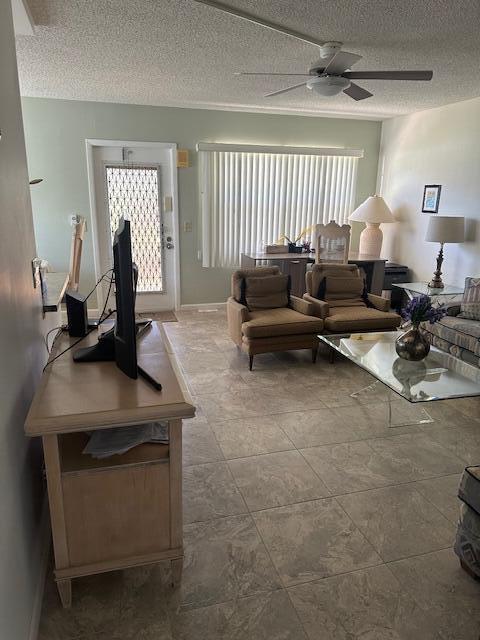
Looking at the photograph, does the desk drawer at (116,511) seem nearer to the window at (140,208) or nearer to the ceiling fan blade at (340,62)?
the ceiling fan blade at (340,62)

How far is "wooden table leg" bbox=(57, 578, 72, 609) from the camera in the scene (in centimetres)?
161

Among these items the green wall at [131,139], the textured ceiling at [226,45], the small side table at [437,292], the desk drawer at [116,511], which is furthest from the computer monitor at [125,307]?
the green wall at [131,139]

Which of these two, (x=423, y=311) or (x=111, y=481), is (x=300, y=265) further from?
(x=111, y=481)

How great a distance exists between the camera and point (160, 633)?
1566 millimetres

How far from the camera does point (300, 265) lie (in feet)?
18.4

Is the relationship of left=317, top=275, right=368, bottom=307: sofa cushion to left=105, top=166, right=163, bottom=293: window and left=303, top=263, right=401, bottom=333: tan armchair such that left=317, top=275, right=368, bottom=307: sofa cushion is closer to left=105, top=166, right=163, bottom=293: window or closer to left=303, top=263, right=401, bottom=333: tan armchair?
left=303, top=263, right=401, bottom=333: tan armchair

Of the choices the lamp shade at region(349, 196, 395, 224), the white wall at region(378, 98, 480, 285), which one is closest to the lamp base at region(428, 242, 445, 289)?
the white wall at region(378, 98, 480, 285)

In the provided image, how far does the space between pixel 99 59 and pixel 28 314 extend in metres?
2.57

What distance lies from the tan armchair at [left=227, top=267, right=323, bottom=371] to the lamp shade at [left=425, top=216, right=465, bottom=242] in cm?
167

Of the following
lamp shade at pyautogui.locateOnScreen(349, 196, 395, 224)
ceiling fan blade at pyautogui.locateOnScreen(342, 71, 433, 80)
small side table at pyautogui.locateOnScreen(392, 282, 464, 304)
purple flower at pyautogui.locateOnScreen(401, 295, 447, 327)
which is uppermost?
ceiling fan blade at pyautogui.locateOnScreen(342, 71, 433, 80)

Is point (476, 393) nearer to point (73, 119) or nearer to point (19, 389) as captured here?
point (19, 389)

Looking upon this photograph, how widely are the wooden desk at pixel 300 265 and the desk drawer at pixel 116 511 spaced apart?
164 inches

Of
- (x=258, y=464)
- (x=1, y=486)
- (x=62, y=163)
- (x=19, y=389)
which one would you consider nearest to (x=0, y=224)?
(x=19, y=389)

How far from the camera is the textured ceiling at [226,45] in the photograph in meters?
2.49
